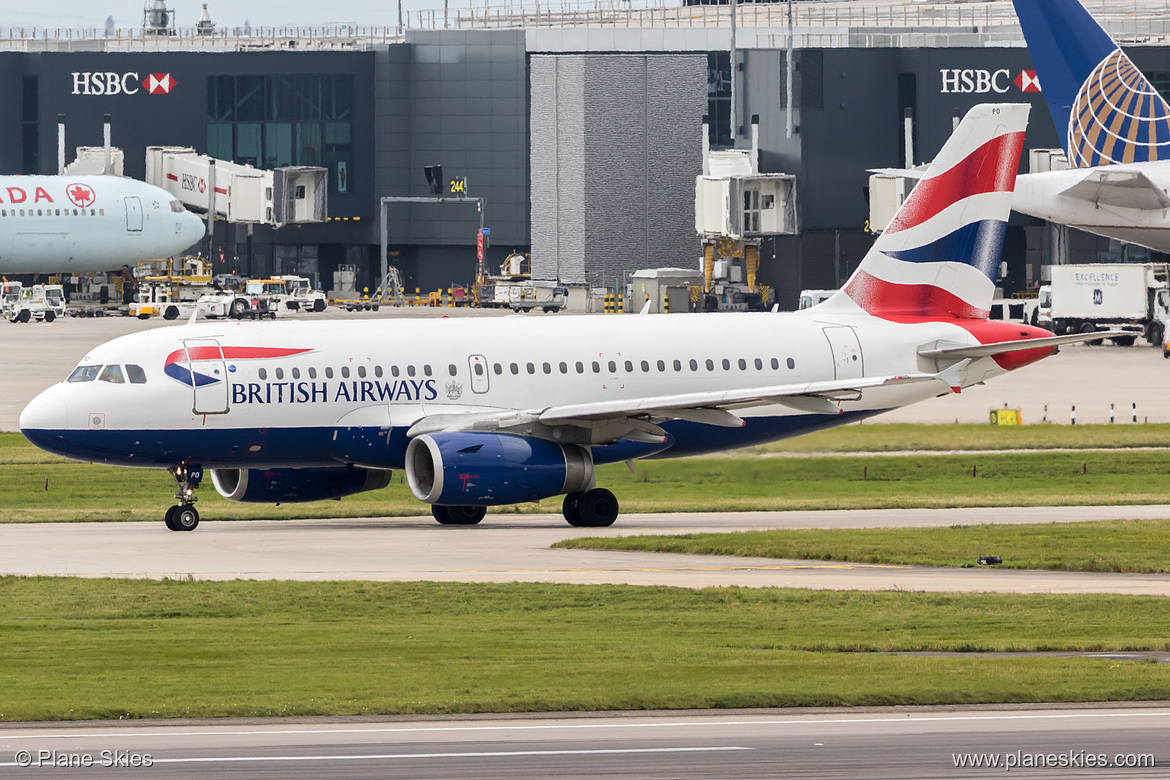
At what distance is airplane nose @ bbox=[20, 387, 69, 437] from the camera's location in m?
38.8

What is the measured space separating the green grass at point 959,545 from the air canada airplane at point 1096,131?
44.0 m

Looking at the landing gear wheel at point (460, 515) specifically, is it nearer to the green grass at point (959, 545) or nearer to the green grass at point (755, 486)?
the green grass at point (755, 486)

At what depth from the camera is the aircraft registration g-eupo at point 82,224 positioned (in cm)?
12331

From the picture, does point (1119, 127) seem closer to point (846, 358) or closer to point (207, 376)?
point (846, 358)

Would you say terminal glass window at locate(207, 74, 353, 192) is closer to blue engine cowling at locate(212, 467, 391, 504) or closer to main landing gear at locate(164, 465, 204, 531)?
blue engine cowling at locate(212, 467, 391, 504)

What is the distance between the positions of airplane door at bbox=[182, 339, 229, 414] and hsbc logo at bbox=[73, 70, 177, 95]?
115m

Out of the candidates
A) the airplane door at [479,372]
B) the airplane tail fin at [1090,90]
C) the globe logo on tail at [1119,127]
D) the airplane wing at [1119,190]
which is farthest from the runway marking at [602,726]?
the globe logo on tail at [1119,127]

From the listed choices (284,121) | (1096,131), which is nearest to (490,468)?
(1096,131)

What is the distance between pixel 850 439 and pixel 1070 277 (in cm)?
5280

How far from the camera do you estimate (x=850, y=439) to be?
179 feet

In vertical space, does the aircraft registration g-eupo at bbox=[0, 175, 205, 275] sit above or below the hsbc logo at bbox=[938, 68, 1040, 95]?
below

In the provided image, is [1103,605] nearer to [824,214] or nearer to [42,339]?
[42,339]

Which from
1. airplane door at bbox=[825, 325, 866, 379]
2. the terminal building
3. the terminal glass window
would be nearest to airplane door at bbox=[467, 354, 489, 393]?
airplane door at bbox=[825, 325, 866, 379]

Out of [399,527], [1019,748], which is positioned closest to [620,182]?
[399,527]
